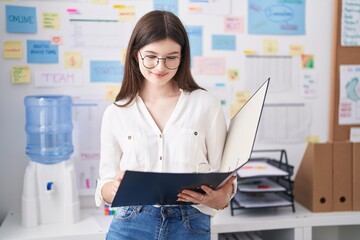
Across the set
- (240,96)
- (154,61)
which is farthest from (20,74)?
(240,96)

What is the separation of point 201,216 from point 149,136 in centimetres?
30

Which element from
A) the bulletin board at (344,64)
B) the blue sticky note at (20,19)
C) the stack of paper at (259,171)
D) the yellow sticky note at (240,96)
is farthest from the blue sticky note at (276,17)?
the blue sticky note at (20,19)

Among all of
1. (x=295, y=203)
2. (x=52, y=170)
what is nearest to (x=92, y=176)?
(x=52, y=170)

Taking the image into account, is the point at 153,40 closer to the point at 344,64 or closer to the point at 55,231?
the point at 55,231

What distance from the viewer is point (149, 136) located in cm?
126

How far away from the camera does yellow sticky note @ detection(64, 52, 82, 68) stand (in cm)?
194

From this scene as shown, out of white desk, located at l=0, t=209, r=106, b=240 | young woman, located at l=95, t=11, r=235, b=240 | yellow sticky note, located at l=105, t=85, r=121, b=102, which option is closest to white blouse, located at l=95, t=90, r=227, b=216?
young woman, located at l=95, t=11, r=235, b=240

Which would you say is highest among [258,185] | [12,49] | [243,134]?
[12,49]

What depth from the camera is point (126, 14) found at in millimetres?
1972

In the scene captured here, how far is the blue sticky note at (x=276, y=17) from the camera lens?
82.0 inches

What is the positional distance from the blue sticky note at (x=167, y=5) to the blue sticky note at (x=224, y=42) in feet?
0.80

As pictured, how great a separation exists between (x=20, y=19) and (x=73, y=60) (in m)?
0.30

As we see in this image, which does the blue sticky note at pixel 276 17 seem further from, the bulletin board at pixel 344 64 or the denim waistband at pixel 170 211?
the denim waistband at pixel 170 211

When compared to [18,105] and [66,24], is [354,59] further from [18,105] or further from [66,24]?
[18,105]
